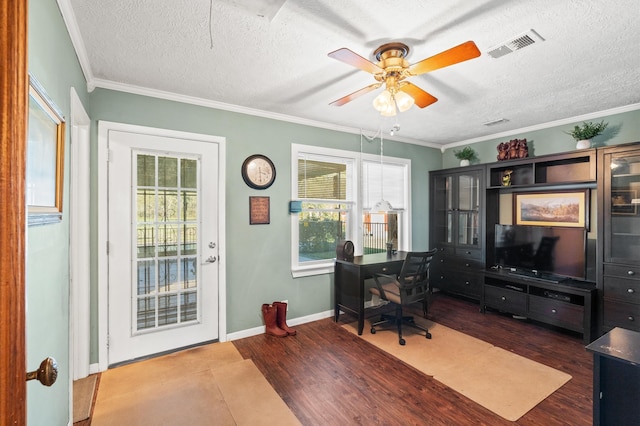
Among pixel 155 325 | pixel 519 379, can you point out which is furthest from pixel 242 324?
pixel 519 379

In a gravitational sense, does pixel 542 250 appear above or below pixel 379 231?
below

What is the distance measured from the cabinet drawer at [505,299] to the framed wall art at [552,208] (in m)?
1.01

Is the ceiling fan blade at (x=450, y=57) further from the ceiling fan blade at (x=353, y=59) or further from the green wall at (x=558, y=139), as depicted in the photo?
the green wall at (x=558, y=139)

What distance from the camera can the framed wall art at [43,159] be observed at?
3.82ft

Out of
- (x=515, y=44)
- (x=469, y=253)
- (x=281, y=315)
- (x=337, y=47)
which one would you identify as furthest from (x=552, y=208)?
(x=281, y=315)

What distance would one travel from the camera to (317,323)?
3748 mm

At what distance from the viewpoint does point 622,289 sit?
3.09 metres

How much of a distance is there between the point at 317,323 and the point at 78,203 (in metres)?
2.73

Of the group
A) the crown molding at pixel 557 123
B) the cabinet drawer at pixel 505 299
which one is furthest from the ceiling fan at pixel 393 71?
the cabinet drawer at pixel 505 299

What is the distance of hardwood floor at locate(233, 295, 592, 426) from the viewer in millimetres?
2088

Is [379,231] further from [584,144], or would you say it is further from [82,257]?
[82,257]

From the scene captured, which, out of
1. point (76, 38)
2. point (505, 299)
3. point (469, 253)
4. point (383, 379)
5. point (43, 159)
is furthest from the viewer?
point (469, 253)

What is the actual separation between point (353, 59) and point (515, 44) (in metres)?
1.22

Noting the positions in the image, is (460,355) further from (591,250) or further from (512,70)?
(512,70)
